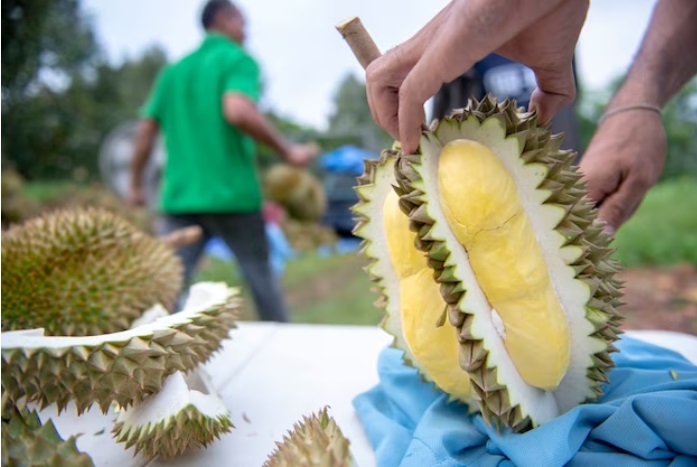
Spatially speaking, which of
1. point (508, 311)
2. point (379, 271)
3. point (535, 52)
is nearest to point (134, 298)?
point (379, 271)

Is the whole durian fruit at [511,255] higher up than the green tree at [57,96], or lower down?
lower down

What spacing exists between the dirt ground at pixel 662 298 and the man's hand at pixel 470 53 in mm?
2113

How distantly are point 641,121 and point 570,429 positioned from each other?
24.4 inches

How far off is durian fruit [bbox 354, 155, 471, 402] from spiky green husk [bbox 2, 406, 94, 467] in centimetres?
45

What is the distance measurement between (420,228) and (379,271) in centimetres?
18

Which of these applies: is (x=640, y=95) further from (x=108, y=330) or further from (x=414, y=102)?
(x=108, y=330)

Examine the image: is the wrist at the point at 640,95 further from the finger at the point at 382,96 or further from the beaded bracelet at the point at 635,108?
the finger at the point at 382,96

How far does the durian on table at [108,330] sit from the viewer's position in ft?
2.22

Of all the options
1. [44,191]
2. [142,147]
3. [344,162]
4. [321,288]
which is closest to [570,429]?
[142,147]

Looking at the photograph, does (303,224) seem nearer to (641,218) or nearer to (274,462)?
(641,218)

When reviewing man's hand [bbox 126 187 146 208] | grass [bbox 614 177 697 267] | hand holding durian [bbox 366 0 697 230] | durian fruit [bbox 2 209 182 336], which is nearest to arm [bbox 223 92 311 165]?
man's hand [bbox 126 187 146 208]

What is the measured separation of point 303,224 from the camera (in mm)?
6242

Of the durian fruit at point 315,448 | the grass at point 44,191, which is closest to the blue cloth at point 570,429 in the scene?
the durian fruit at point 315,448

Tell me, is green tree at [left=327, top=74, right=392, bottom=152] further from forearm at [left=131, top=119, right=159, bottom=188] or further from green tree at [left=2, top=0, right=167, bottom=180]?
forearm at [left=131, top=119, right=159, bottom=188]
